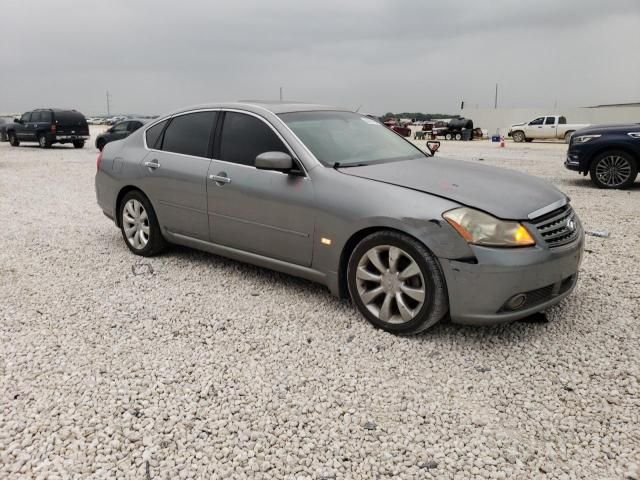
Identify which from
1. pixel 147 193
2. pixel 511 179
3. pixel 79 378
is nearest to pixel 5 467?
pixel 79 378

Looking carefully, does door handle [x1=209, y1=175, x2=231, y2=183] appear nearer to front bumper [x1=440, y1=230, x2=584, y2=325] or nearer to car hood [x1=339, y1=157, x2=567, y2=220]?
car hood [x1=339, y1=157, x2=567, y2=220]

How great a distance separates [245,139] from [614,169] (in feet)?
28.7

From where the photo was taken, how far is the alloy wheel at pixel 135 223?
5.46 metres

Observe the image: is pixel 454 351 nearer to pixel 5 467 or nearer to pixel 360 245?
pixel 360 245

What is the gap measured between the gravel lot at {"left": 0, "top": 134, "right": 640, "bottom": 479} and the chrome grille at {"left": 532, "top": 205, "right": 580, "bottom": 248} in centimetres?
67

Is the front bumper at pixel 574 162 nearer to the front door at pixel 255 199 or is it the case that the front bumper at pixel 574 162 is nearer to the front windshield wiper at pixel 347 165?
the front windshield wiper at pixel 347 165

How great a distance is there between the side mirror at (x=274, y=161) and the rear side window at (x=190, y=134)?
964 millimetres

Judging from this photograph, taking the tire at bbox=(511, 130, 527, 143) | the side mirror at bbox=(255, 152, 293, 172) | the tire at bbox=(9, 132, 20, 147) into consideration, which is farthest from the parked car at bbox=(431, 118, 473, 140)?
the side mirror at bbox=(255, 152, 293, 172)

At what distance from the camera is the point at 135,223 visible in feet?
18.3

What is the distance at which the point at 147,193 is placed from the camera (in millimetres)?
5262

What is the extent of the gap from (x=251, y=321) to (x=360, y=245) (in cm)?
101

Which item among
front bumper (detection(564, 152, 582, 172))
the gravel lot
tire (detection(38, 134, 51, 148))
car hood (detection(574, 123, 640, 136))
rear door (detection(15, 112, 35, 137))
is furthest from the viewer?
rear door (detection(15, 112, 35, 137))

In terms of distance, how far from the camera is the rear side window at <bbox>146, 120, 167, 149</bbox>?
17.5 feet

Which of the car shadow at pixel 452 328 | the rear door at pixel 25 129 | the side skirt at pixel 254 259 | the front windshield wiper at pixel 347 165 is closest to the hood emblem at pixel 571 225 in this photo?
the car shadow at pixel 452 328
